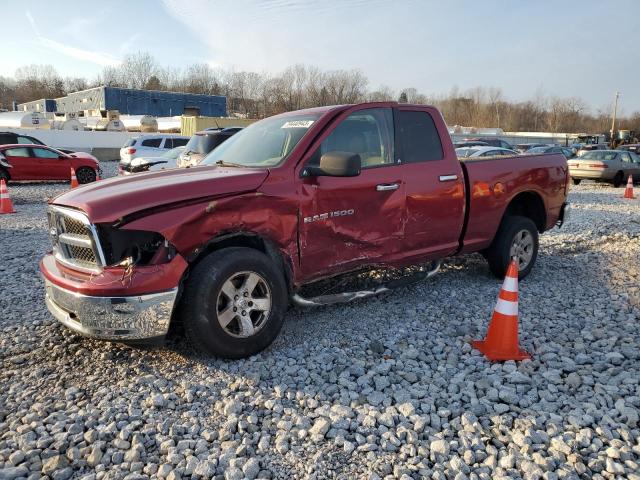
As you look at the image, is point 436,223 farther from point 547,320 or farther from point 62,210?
point 62,210

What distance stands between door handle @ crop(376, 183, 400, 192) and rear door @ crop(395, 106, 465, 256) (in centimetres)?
14

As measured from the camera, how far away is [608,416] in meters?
3.03

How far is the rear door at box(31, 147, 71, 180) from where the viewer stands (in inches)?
655

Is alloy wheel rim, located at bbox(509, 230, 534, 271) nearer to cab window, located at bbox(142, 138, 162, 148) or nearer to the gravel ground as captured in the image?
the gravel ground

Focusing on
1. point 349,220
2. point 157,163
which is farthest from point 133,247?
point 157,163

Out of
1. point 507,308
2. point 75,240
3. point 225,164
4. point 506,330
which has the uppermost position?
point 225,164

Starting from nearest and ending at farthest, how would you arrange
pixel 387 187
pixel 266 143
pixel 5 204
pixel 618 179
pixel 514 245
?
pixel 387 187, pixel 266 143, pixel 514 245, pixel 5 204, pixel 618 179

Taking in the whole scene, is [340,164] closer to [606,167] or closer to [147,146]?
[147,146]

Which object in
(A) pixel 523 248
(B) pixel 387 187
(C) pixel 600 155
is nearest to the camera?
(B) pixel 387 187

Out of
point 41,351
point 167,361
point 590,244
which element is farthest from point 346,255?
point 590,244

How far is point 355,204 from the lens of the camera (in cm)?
418

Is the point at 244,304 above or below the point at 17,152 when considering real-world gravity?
below

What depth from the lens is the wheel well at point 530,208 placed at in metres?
6.00

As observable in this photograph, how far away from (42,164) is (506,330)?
17222mm
